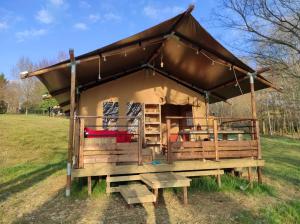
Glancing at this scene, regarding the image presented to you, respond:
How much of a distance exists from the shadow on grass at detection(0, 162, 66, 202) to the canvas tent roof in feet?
9.52

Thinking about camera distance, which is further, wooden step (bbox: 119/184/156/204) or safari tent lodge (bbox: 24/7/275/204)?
safari tent lodge (bbox: 24/7/275/204)

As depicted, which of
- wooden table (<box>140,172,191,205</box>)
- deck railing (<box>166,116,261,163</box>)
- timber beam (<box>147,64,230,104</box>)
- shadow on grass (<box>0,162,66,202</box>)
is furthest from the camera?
timber beam (<box>147,64,230,104</box>)

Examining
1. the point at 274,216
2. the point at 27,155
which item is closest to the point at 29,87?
the point at 27,155

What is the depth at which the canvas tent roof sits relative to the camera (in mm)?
7219

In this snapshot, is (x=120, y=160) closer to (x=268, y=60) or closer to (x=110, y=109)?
(x=110, y=109)

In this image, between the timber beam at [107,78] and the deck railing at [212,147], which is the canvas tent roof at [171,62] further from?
the deck railing at [212,147]

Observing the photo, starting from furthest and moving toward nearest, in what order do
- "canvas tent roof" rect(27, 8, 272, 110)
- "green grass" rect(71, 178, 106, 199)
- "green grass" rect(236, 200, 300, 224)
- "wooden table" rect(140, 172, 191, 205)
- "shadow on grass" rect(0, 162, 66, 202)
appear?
"shadow on grass" rect(0, 162, 66, 202), "canvas tent roof" rect(27, 8, 272, 110), "green grass" rect(71, 178, 106, 199), "wooden table" rect(140, 172, 191, 205), "green grass" rect(236, 200, 300, 224)

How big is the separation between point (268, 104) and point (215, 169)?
28.7 metres

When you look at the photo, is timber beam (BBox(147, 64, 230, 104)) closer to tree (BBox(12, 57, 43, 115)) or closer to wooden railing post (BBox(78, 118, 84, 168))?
wooden railing post (BBox(78, 118, 84, 168))

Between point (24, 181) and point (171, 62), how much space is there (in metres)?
6.27

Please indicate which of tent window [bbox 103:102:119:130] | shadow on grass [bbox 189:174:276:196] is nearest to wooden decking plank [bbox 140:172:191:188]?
shadow on grass [bbox 189:174:276:196]

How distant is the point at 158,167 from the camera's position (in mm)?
7242

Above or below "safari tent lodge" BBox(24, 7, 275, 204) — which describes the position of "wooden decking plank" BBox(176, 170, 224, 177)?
below

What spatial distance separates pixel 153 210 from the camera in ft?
19.2
